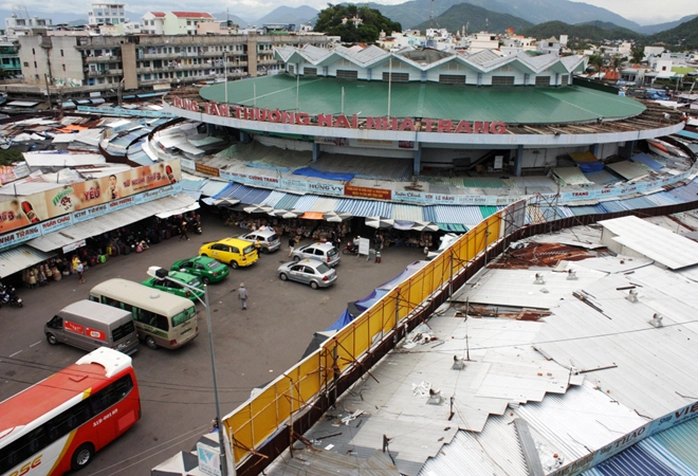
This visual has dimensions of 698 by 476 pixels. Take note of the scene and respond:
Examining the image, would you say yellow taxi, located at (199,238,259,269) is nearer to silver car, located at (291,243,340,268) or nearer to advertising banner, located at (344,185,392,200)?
silver car, located at (291,243,340,268)

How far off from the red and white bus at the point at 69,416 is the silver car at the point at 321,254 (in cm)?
1353

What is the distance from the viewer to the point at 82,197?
1142 inches

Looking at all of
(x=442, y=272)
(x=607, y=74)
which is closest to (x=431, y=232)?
(x=442, y=272)

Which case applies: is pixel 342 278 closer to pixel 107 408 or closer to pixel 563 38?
pixel 107 408

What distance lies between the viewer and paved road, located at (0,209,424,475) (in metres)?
16.9

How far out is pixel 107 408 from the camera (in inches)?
620

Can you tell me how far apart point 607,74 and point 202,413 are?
13020cm

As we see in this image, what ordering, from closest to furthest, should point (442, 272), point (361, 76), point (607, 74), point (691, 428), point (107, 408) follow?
1. point (691, 428)
2. point (107, 408)
3. point (442, 272)
4. point (361, 76)
5. point (607, 74)

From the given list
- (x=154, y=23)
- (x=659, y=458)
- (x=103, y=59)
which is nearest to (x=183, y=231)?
(x=659, y=458)

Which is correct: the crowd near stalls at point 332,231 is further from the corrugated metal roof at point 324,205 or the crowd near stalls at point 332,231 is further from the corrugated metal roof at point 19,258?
the corrugated metal roof at point 19,258

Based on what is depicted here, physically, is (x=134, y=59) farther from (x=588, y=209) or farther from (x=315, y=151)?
(x=588, y=209)

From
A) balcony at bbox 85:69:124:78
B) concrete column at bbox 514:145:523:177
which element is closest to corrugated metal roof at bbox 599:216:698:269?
concrete column at bbox 514:145:523:177

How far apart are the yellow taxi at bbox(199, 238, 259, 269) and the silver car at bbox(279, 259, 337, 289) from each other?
246 cm

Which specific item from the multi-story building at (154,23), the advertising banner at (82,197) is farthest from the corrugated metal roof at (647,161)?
the multi-story building at (154,23)
